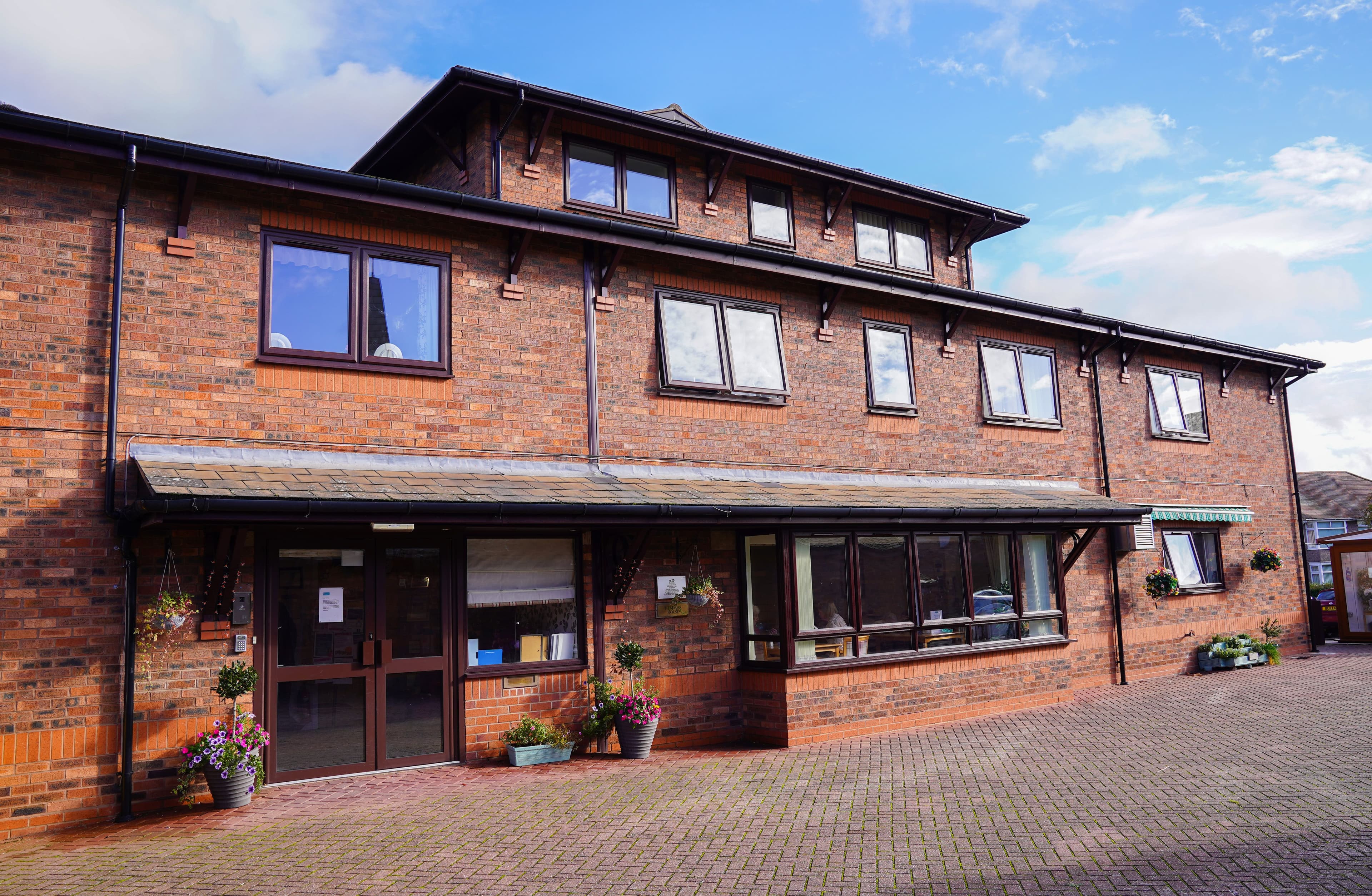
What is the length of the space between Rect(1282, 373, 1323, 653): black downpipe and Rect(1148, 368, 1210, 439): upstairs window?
8.54 feet

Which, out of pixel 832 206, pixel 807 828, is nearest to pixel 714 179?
pixel 832 206

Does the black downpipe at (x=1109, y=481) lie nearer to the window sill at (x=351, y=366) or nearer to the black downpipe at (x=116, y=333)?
the window sill at (x=351, y=366)

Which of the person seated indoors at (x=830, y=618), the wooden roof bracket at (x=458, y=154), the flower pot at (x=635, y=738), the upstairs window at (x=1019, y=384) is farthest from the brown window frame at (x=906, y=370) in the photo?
the wooden roof bracket at (x=458, y=154)

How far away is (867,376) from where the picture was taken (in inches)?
500

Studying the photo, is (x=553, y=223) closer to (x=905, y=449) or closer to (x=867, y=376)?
(x=867, y=376)

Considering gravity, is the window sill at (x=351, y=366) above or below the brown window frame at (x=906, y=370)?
below

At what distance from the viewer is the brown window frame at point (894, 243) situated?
14.6m

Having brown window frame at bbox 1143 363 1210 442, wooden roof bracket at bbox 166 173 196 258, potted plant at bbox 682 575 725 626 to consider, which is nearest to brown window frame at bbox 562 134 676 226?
wooden roof bracket at bbox 166 173 196 258

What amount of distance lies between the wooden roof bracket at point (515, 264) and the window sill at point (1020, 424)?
7238 millimetres

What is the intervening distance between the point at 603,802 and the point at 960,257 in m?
11.4

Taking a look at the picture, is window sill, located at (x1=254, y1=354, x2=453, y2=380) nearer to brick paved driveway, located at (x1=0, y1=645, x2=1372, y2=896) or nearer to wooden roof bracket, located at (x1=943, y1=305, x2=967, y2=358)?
brick paved driveway, located at (x1=0, y1=645, x2=1372, y2=896)

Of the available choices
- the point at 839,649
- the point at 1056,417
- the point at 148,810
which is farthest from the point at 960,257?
the point at 148,810

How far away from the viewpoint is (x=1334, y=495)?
50.0 metres

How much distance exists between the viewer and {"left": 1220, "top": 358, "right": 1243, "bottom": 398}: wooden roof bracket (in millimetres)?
17844
